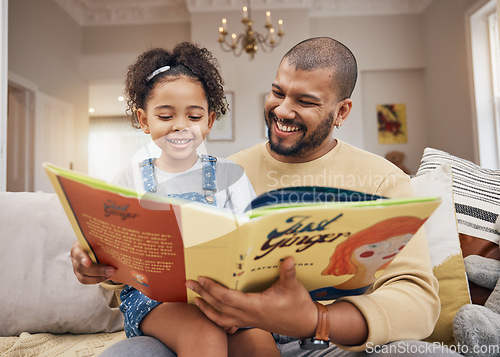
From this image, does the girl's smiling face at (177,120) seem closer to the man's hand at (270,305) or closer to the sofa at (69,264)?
the man's hand at (270,305)

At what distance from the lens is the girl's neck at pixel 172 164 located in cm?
94

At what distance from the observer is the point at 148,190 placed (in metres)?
0.88

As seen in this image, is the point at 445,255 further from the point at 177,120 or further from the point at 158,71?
the point at 158,71

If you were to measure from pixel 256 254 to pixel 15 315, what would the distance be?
1.00 metres

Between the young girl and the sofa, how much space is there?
441 millimetres

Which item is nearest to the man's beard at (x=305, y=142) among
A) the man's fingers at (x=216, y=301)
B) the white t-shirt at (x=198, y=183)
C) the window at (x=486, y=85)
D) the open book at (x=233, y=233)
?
the white t-shirt at (x=198, y=183)

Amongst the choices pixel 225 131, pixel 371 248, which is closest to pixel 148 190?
pixel 371 248

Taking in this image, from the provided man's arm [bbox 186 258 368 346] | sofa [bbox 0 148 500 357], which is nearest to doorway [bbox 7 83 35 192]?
sofa [bbox 0 148 500 357]

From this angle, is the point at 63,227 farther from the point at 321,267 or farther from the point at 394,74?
the point at 394,74

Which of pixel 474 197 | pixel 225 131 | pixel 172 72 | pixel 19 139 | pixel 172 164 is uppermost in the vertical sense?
pixel 225 131

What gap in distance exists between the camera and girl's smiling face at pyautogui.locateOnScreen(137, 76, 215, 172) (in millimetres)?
910

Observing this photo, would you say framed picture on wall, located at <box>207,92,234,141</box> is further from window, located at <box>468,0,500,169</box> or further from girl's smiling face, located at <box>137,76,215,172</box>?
girl's smiling face, located at <box>137,76,215,172</box>

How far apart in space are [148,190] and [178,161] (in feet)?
0.36

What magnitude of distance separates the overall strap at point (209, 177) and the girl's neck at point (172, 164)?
0.04 metres
